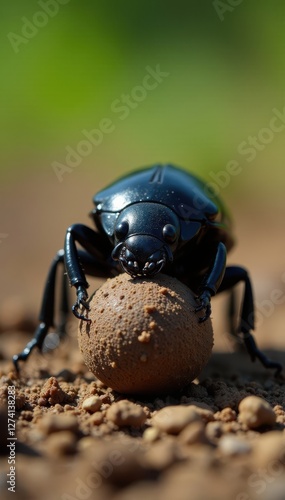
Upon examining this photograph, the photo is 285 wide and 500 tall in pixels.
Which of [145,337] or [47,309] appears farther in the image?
[47,309]

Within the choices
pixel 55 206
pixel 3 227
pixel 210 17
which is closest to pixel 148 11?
pixel 210 17

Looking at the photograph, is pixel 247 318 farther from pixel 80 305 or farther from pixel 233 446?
pixel 233 446

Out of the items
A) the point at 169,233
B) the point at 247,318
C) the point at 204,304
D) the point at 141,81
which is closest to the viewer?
the point at 204,304

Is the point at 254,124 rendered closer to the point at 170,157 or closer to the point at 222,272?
the point at 170,157

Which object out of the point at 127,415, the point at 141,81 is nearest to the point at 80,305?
the point at 127,415

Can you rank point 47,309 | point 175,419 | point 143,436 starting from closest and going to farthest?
point 175,419 < point 143,436 < point 47,309

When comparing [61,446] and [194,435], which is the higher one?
[61,446]

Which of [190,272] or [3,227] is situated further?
→ [3,227]
